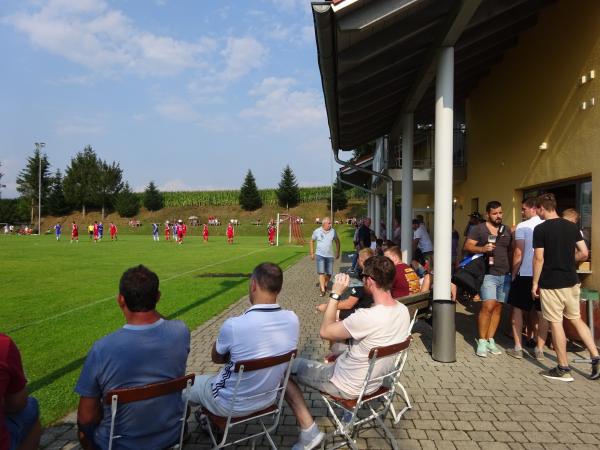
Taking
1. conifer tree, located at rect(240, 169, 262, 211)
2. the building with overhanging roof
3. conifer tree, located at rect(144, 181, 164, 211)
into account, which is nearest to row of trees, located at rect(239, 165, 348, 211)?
Result: conifer tree, located at rect(240, 169, 262, 211)

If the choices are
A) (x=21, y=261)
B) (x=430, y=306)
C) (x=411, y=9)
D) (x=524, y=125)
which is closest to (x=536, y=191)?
(x=524, y=125)

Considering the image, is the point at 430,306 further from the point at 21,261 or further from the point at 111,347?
the point at 21,261

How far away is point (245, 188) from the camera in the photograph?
75.2 meters

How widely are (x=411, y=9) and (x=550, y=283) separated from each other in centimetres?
324

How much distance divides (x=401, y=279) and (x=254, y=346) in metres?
3.30

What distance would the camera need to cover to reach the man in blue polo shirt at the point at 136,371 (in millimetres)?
2457

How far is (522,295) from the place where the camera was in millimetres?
5762

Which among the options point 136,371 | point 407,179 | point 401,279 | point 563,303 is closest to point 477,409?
point 563,303

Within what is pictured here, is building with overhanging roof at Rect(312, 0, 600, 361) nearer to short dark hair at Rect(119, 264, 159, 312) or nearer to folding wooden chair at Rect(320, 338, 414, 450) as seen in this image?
folding wooden chair at Rect(320, 338, 414, 450)

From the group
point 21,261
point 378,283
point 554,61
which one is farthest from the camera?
point 21,261

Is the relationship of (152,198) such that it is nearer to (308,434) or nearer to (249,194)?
(249,194)

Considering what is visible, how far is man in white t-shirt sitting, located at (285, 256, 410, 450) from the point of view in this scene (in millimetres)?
3213

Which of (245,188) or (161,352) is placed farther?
(245,188)

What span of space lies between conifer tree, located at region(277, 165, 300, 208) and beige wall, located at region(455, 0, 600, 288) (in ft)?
207
